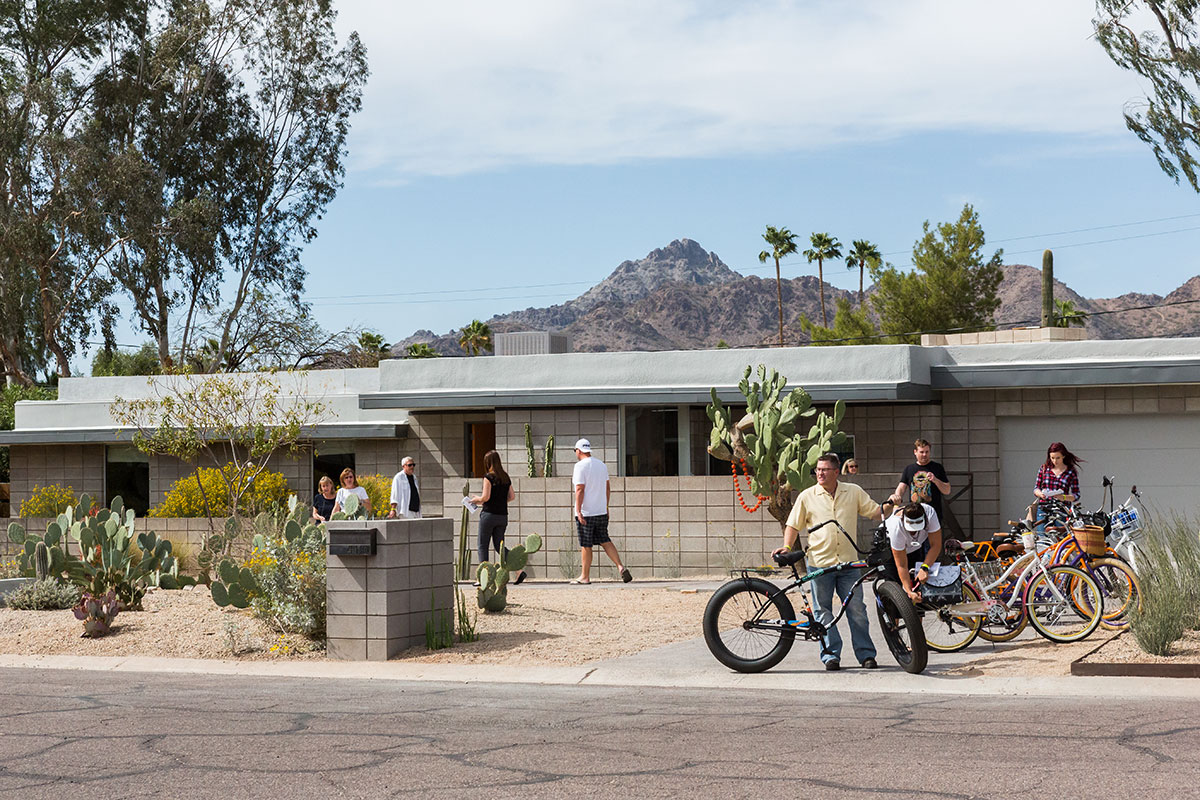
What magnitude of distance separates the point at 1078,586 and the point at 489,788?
21.2 ft

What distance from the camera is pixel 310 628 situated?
492 inches

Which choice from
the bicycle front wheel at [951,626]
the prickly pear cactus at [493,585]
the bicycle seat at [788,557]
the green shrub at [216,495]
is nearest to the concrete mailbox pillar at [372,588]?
the prickly pear cactus at [493,585]

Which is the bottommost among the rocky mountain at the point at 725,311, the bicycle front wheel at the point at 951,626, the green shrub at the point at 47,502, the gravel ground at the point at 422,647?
the gravel ground at the point at 422,647

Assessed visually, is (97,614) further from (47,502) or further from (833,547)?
(47,502)

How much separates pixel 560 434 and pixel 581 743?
1284 cm

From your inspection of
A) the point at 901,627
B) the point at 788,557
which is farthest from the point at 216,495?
the point at 901,627

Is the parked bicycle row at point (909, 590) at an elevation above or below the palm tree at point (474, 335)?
below

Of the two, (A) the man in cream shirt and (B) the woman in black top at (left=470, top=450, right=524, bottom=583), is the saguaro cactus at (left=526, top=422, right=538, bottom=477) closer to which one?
(B) the woman in black top at (left=470, top=450, right=524, bottom=583)

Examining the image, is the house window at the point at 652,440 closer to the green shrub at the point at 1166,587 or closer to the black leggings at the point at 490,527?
the black leggings at the point at 490,527

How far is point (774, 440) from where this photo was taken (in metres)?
17.2

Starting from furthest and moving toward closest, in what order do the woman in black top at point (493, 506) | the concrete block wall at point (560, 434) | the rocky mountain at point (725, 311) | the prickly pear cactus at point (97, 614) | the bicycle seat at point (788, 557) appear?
the rocky mountain at point (725, 311) < the concrete block wall at point (560, 434) < the woman in black top at point (493, 506) < the prickly pear cactus at point (97, 614) < the bicycle seat at point (788, 557)

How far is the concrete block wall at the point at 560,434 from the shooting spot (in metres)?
20.6

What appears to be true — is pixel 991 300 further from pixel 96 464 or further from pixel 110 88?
pixel 96 464

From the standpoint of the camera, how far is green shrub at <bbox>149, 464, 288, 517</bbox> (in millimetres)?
22625
